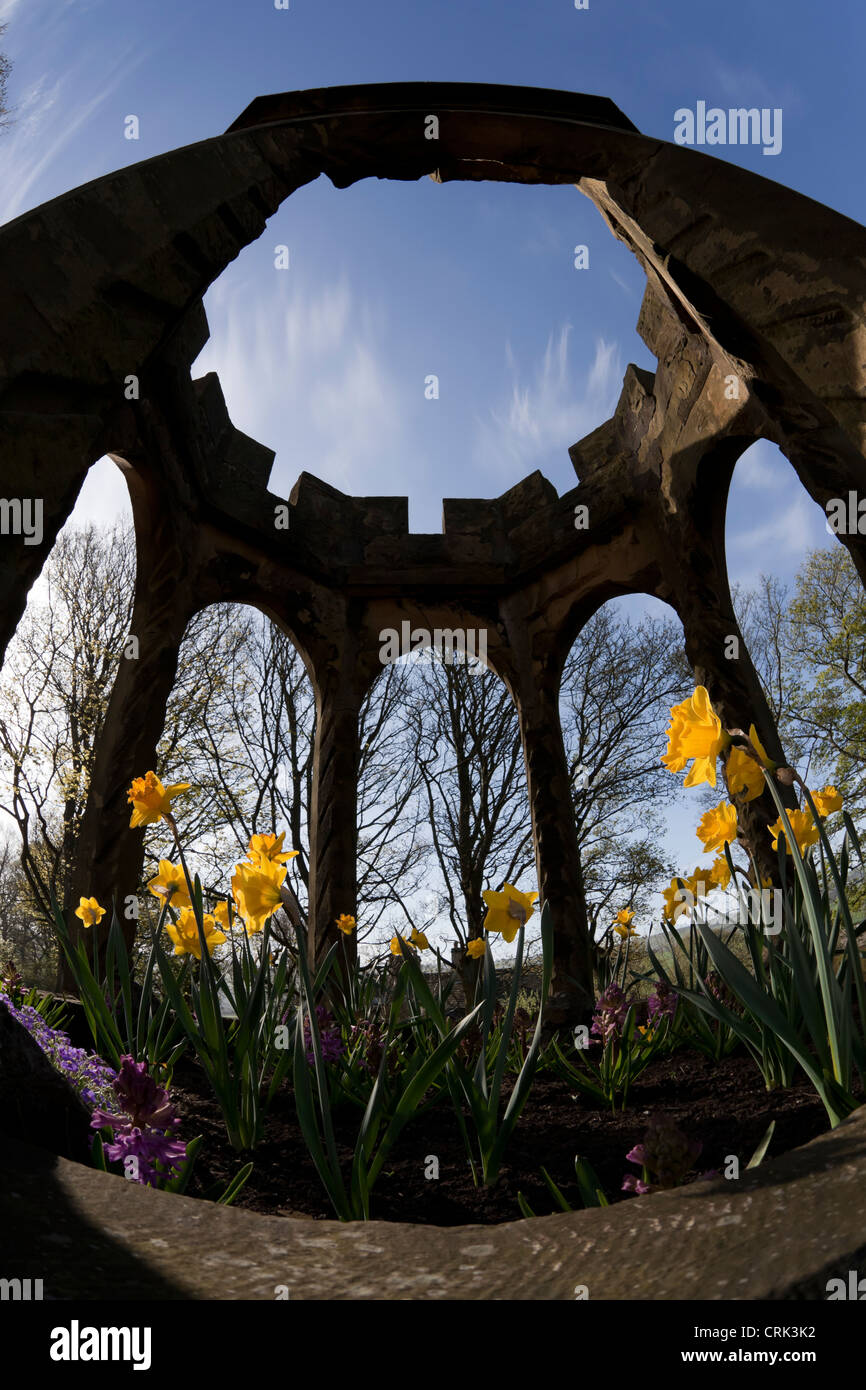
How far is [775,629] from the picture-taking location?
1553 cm

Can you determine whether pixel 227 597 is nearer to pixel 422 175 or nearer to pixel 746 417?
pixel 422 175

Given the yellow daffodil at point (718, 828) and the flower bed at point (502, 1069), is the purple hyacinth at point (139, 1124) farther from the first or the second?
the yellow daffodil at point (718, 828)

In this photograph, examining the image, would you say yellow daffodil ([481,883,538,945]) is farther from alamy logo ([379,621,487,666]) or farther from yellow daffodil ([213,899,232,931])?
alamy logo ([379,621,487,666])

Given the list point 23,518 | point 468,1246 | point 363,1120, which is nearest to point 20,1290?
point 468,1246

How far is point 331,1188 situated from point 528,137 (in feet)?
13.7

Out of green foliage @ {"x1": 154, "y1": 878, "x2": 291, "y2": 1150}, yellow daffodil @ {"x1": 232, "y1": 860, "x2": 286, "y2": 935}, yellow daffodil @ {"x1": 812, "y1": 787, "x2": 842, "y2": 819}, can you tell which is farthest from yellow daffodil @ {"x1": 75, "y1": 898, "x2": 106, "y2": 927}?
yellow daffodil @ {"x1": 812, "y1": 787, "x2": 842, "y2": 819}

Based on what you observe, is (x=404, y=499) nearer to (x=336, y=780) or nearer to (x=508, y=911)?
(x=336, y=780)

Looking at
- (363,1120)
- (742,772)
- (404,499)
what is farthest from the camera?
(404,499)

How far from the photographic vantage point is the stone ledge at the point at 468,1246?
33.3 inches

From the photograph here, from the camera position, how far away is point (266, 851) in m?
2.10

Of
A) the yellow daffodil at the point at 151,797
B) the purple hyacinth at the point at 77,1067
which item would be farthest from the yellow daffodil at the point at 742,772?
the purple hyacinth at the point at 77,1067

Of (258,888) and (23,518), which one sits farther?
(23,518)
